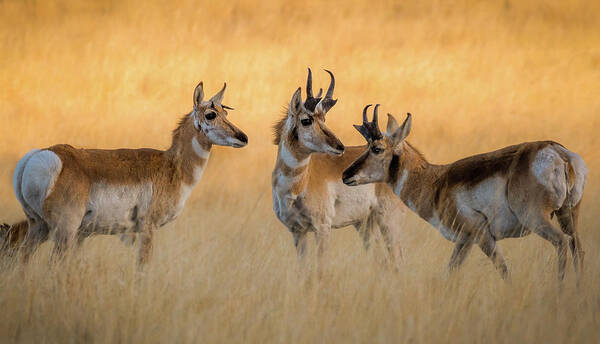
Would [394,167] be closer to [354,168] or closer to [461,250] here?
[354,168]

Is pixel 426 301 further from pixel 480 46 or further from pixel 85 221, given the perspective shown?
pixel 480 46

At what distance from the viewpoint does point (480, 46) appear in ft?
63.8

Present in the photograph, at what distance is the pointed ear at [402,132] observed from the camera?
8.19 meters

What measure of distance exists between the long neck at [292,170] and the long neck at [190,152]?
88 cm

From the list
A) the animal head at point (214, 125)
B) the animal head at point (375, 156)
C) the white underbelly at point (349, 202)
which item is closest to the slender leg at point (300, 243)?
the white underbelly at point (349, 202)

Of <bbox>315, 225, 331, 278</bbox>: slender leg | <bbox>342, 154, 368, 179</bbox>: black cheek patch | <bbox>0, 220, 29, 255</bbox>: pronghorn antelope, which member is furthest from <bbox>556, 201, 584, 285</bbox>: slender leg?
<bbox>0, 220, 29, 255</bbox>: pronghorn antelope

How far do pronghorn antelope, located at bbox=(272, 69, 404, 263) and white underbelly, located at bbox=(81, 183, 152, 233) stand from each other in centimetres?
150

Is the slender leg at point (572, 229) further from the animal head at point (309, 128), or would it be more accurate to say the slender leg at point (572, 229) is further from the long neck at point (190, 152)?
the long neck at point (190, 152)

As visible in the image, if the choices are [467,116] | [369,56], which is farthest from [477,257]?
[369,56]

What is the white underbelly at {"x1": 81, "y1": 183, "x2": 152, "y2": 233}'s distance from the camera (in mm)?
Result: 8047

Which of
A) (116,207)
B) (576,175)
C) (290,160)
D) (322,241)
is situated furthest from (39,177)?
(576,175)

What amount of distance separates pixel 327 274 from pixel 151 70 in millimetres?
12346

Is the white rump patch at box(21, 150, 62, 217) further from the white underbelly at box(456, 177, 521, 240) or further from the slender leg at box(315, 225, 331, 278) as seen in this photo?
the white underbelly at box(456, 177, 521, 240)

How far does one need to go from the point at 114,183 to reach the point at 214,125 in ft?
4.33
